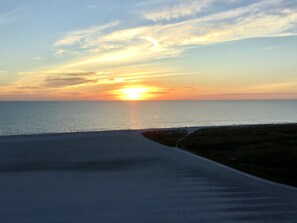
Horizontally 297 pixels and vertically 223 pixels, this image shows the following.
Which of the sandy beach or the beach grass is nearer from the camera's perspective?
the sandy beach

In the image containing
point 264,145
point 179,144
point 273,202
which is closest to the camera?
point 273,202

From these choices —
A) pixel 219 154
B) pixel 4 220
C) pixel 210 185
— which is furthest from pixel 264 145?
pixel 4 220

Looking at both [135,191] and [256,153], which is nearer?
[135,191]

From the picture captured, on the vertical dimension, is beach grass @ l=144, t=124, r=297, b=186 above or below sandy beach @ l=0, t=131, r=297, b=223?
above

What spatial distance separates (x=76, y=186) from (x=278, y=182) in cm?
1160

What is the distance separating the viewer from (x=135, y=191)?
66.4 feet

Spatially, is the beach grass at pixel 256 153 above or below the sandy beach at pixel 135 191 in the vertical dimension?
above

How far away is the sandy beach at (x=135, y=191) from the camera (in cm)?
1603

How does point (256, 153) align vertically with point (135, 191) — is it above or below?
above

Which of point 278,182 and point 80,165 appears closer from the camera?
point 278,182

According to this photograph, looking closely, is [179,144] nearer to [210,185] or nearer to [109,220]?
[210,185]

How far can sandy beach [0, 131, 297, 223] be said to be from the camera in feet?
52.6

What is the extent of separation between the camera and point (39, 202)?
1841cm

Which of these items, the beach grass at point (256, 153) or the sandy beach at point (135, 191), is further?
the beach grass at point (256, 153)
